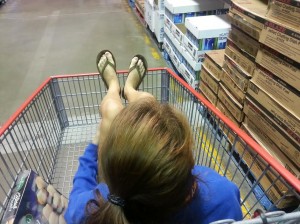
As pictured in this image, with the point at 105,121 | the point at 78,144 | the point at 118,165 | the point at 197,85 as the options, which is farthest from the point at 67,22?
the point at 118,165

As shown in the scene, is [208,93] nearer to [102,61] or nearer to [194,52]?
[194,52]

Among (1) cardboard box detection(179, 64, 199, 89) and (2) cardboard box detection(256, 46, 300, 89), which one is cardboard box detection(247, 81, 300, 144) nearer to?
(2) cardboard box detection(256, 46, 300, 89)

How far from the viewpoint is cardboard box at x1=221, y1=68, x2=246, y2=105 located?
6.47 feet

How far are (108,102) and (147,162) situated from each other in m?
1.07

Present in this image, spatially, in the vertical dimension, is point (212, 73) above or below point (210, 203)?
below

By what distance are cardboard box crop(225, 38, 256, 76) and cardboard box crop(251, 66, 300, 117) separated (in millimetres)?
88

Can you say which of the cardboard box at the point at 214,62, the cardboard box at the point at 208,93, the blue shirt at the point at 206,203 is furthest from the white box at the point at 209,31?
the blue shirt at the point at 206,203

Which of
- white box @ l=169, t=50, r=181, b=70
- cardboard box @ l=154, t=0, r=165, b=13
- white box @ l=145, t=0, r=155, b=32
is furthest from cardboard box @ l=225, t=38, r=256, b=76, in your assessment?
white box @ l=145, t=0, r=155, b=32

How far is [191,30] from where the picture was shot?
260cm

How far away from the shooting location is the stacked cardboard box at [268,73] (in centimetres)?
143

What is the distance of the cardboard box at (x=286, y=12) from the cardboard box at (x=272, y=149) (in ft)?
2.42

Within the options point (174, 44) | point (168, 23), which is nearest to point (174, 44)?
point (174, 44)

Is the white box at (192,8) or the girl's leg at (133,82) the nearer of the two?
the girl's leg at (133,82)

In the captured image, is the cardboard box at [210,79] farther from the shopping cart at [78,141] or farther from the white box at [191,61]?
the shopping cart at [78,141]
